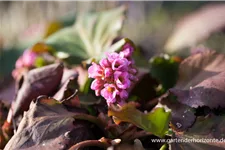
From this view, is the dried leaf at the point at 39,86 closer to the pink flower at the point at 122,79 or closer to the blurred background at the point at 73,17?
the pink flower at the point at 122,79

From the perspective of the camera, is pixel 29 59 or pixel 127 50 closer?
pixel 127 50

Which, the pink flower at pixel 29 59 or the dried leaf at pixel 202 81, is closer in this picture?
the dried leaf at pixel 202 81

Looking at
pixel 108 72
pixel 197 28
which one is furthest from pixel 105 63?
pixel 197 28

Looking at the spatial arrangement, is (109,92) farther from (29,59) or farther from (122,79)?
(29,59)

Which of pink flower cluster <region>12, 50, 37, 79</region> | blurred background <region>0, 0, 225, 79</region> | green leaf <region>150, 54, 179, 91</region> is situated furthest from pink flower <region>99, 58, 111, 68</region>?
blurred background <region>0, 0, 225, 79</region>

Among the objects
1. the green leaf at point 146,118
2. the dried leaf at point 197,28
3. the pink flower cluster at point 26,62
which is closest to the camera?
the green leaf at point 146,118

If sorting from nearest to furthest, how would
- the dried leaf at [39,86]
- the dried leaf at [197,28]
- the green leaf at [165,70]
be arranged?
the dried leaf at [39,86]
the green leaf at [165,70]
the dried leaf at [197,28]

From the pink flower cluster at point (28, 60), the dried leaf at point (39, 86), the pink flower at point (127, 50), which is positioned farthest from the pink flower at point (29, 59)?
the pink flower at point (127, 50)
